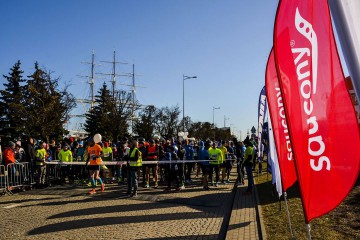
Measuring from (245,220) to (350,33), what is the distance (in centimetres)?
748

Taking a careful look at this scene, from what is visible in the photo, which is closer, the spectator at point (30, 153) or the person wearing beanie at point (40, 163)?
the person wearing beanie at point (40, 163)

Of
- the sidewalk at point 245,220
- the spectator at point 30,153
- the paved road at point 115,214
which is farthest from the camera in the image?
the spectator at point 30,153

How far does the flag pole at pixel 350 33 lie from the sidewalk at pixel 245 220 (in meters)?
5.55

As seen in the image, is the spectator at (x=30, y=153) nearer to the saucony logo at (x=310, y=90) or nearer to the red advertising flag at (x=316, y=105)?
the red advertising flag at (x=316, y=105)

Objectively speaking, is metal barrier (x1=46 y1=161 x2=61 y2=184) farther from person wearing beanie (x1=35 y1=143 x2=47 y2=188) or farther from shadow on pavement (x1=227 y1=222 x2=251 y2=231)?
shadow on pavement (x1=227 y1=222 x2=251 y2=231)

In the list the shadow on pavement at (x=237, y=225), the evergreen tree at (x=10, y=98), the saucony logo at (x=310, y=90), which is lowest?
the shadow on pavement at (x=237, y=225)

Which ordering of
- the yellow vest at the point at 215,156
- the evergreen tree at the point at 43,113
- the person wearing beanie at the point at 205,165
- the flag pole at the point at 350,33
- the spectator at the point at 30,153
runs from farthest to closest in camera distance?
1. the evergreen tree at the point at 43,113
2. the yellow vest at the point at 215,156
3. the spectator at the point at 30,153
4. the person wearing beanie at the point at 205,165
5. the flag pole at the point at 350,33

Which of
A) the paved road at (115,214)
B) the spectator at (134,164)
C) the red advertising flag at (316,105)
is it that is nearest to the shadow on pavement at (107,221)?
the paved road at (115,214)

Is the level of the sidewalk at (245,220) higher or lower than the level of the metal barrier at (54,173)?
lower

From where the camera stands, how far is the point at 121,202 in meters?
11.9

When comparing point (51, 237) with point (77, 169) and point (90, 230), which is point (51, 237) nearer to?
point (90, 230)

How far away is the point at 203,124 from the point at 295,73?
267 ft

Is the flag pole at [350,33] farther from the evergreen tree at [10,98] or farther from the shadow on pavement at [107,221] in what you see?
the evergreen tree at [10,98]

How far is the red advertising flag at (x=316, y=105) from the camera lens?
359cm
